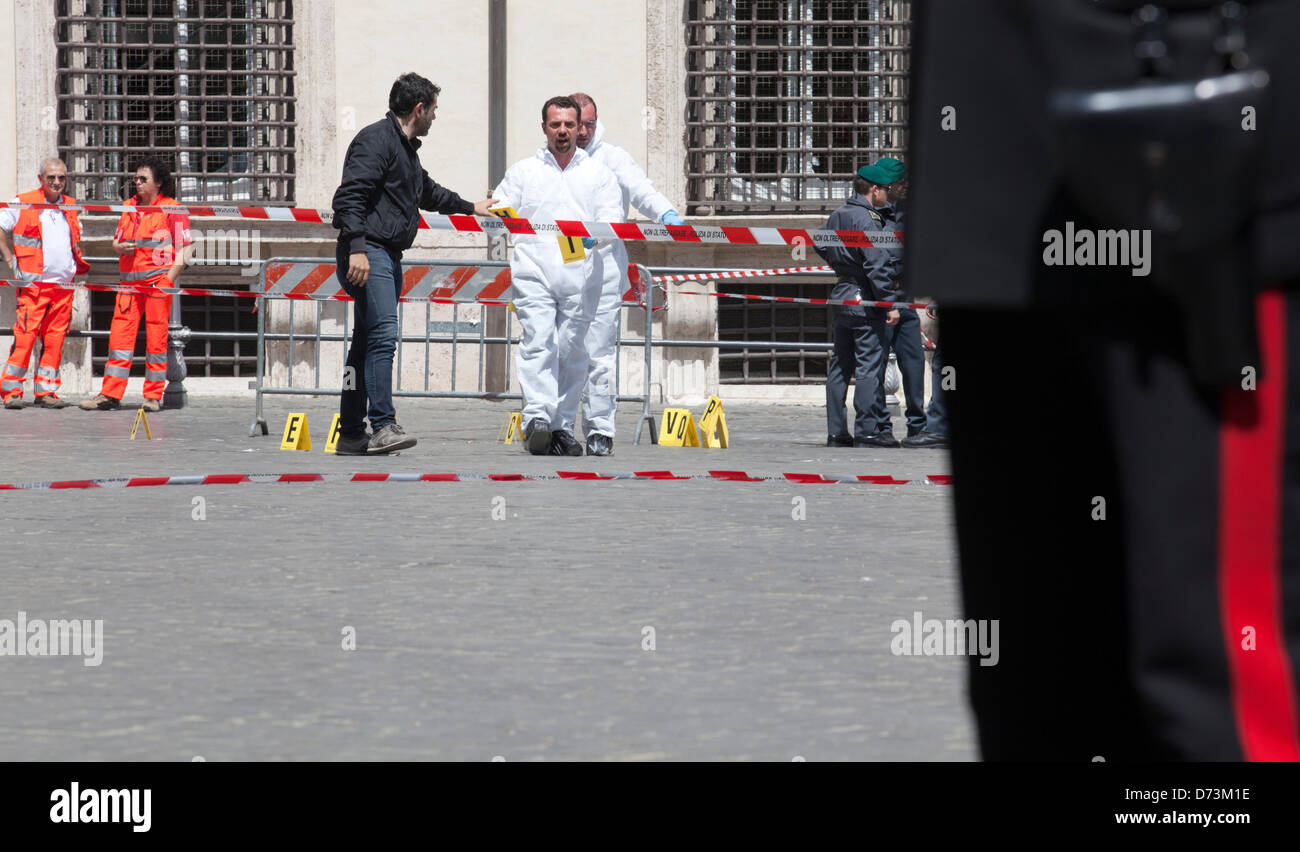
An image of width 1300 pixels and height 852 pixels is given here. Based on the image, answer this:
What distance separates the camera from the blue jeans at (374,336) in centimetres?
1011

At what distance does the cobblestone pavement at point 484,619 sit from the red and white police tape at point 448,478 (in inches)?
7.8

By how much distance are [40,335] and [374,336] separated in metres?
6.74

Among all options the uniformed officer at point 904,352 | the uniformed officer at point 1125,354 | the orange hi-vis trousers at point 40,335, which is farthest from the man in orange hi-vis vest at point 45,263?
the uniformed officer at point 1125,354

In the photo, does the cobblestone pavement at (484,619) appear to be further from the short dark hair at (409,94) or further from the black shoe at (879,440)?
the black shoe at (879,440)

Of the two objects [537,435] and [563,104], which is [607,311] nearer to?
[537,435]

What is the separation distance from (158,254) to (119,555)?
32.2ft

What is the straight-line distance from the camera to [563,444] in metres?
10.7

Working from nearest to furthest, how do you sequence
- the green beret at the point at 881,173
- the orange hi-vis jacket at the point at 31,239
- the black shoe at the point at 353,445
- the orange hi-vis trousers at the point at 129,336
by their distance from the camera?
the black shoe at the point at 353,445
the green beret at the point at 881,173
the orange hi-vis trousers at the point at 129,336
the orange hi-vis jacket at the point at 31,239

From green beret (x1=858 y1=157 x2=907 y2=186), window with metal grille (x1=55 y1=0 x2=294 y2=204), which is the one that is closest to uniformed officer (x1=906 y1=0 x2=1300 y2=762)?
green beret (x1=858 y1=157 x2=907 y2=186)

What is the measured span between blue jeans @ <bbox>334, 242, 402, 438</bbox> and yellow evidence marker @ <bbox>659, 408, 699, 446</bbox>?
229 centimetres

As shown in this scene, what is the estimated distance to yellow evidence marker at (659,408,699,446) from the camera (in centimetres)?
1216

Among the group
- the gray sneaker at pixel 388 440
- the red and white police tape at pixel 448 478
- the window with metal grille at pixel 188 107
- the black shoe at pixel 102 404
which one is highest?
the window with metal grille at pixel 188 107

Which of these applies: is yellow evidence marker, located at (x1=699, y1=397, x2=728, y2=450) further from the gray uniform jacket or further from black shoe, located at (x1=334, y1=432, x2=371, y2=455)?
black shoe, located at (x1=334, y1=432, x2=371, y2=455)
